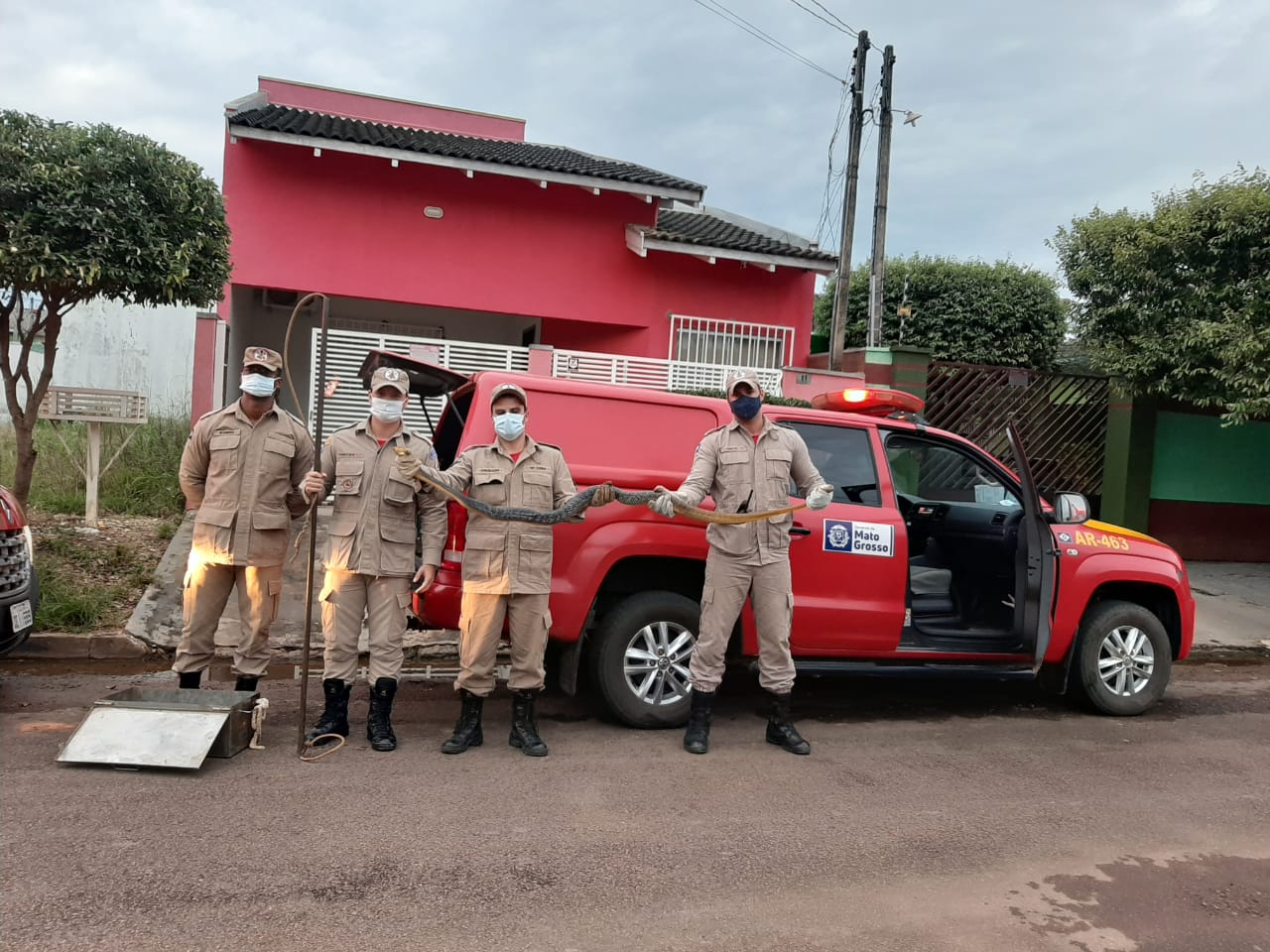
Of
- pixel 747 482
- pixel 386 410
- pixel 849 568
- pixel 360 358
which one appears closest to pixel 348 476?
pixel 386 410

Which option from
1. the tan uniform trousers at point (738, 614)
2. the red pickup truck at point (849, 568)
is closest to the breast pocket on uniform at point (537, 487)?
the red pickup truck at point (849, 568)

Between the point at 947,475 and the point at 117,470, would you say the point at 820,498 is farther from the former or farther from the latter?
the point at 117,470

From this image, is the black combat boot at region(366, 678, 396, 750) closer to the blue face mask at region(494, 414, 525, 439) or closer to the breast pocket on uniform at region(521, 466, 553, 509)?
the breast pocket on uniform at region(521, 466, 553, 509)

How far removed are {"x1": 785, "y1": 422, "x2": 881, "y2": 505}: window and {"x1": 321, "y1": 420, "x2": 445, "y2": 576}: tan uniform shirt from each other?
2177 millimetres

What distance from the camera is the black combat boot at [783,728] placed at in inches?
187

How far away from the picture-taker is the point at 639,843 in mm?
3523

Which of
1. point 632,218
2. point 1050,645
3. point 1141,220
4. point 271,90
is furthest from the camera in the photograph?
point 271,90

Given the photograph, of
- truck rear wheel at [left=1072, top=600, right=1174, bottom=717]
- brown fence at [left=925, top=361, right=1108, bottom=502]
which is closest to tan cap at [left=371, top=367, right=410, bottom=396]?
truck rear wheel at [left=1072, top=600, right=1174, bottom=717]

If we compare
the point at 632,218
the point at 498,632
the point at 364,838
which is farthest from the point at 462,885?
A: the point at 632,218

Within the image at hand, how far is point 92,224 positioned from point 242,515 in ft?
11.3

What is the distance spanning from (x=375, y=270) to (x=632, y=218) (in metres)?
3.68

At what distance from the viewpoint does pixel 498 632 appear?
448cm

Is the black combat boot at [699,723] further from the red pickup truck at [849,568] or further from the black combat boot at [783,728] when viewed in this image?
the black combat boot at [783,728]

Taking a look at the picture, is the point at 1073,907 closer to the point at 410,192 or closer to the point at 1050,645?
the point at 1050,645
